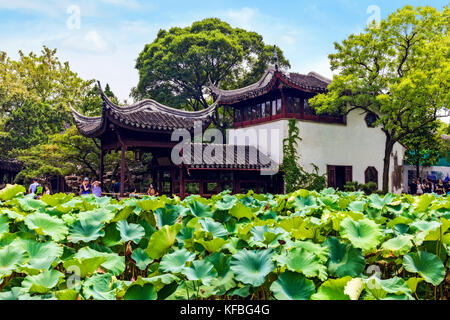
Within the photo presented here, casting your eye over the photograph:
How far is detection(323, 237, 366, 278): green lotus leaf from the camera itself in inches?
74.7

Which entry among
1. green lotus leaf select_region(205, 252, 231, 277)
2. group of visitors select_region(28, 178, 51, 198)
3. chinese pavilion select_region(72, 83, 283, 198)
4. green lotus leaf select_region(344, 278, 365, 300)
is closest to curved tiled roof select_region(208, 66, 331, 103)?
chinese pavilion select_region(72, 83, 283, 198)

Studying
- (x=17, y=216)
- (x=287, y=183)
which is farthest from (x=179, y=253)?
(x=287, y=183)

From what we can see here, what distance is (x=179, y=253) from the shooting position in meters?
1.88

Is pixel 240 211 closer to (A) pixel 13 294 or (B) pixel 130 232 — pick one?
(B) pixel 130 232

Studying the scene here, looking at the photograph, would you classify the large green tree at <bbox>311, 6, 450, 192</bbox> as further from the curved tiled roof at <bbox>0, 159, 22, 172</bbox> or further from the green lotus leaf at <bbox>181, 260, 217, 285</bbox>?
the curved tiled roof at <bbox>0, 159, 22, 172</bbox>

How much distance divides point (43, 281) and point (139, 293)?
15.5 inches

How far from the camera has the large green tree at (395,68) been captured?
658 inches

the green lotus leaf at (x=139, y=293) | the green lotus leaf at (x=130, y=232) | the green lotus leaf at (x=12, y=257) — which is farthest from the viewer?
the green lotus leaf at (x=130, y=232)

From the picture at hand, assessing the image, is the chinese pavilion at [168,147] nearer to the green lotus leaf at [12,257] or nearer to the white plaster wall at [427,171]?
the white plaster wall at [427,171]

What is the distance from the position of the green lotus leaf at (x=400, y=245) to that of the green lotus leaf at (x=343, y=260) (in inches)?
9.0

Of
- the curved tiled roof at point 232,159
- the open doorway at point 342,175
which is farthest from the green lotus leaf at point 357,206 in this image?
the open doorway at point 342,175

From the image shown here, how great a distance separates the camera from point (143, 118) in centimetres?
1510
